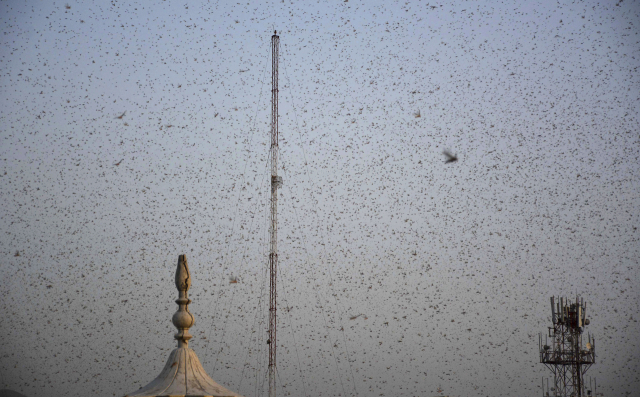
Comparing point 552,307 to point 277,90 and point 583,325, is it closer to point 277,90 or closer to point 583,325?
point 583,325

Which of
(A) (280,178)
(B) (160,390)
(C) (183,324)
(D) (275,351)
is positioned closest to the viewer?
(B) (160,390)

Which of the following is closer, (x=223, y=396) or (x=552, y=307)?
(x=223, y=396)

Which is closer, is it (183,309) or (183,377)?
(183,377)

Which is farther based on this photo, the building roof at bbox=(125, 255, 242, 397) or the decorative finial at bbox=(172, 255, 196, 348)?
the decorative finial at bbox=(172, 255, 196, 348)

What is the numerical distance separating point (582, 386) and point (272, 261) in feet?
62.6

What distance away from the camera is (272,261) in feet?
128

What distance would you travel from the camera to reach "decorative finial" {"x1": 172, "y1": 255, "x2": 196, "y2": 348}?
30.0ft

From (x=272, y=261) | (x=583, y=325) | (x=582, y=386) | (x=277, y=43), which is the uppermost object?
(x=277, y=43)

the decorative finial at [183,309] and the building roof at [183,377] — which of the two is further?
the decorative finial at [183,309]

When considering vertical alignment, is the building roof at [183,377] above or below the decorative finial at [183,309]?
below

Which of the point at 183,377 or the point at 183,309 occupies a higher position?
the point at 183,309

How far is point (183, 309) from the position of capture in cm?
928

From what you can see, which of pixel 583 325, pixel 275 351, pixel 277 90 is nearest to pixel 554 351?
pixel 583 325

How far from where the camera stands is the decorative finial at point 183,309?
913cm
